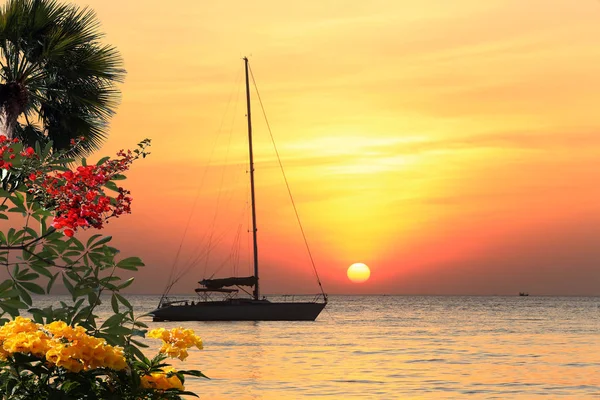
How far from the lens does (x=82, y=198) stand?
25.6ft

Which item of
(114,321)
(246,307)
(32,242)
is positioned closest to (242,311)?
(246,307)

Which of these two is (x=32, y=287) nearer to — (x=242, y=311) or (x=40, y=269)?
(x=40, y=269)

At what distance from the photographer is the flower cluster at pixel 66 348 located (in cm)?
681

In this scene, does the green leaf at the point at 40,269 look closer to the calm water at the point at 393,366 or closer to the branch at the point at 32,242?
the branch at the point at 32,242

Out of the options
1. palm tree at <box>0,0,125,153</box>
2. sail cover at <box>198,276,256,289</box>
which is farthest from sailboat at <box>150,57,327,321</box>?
palm tree at <box>0,0,125,153</box>

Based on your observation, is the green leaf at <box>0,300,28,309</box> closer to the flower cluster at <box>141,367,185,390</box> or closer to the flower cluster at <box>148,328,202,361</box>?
the flower cluster at <box>148,328,202,361</box>

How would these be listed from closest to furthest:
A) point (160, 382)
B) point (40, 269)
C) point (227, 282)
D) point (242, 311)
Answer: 1. point (160, 382)
2. point (40, 269)
3. point (227, 282)
4. point (242, 311)

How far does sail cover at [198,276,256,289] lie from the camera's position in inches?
2586

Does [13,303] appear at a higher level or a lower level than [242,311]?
lower

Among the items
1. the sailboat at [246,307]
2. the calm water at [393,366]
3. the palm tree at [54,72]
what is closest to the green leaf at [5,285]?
the palm tree at [54,72]

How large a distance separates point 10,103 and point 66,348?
12.0 meters

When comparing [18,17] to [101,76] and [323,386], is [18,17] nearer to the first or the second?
[101,76]

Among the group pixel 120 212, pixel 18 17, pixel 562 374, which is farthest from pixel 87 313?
pixel 562 374

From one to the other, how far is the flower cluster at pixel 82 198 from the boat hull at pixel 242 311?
195 feet
